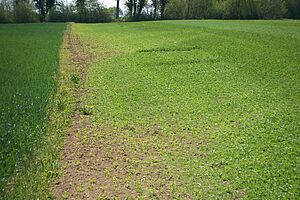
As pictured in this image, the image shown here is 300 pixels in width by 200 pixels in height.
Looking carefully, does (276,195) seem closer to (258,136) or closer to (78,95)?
(258,136)

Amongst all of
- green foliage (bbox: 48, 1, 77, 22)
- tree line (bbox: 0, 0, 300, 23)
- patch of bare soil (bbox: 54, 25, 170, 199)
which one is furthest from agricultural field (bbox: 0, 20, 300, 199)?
green foliage (bbox: 48, 1, 77, 22)

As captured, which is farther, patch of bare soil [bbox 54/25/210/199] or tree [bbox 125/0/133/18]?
tree [bbox 125/0/133/18]

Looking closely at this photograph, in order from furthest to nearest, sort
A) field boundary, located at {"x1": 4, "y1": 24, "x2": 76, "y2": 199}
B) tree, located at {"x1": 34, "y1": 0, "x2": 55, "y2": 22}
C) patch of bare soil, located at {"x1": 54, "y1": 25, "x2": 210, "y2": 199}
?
tree, located at {"x1": 34, "y1": 0, "x2": 55, "y2": 22}, patch of bare soil, located at {"x1": 54, "y1": 25, "x2": 210, "y2": 199}, field boundary, located at {"x1": 4, "y1": 24, "x2": 76, "y2": 199}

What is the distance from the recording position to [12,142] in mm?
Result: 6250

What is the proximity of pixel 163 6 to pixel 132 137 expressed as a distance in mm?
76808

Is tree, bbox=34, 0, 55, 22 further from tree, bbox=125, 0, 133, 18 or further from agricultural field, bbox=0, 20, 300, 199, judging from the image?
agricultural field, bbox=0, 20, 300, 199

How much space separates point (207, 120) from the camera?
8.12 m

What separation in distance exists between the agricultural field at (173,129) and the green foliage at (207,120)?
27 millimetres

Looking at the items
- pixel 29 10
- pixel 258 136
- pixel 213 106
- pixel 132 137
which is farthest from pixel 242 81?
pixel 29 10

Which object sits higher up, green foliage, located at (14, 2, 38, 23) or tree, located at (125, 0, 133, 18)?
tree, located at (125, 0, 133, 18)

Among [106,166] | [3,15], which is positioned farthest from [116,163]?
[3,15]

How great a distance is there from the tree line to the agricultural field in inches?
2180

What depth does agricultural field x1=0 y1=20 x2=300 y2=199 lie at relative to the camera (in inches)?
210

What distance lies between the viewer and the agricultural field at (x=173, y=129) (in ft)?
17.5
